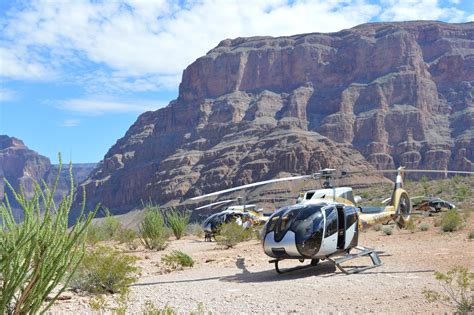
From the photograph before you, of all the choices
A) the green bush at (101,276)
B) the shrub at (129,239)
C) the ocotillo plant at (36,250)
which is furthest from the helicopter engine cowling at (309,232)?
the shrub at (129,239)

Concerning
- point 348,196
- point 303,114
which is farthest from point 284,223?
point 303,114

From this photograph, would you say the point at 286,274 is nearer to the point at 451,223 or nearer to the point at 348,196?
the point at 348,196

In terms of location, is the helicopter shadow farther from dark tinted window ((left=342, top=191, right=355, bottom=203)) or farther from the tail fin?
the tail fin

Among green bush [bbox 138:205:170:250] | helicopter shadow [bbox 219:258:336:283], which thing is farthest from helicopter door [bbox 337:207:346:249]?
green bush [bbox 138:205:170:250]

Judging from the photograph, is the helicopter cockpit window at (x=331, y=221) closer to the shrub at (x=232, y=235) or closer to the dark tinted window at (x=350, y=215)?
the dark tinted window at (x=350, y=215)

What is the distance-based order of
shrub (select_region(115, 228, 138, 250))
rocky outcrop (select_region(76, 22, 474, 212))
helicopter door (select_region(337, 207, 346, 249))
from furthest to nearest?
1. rocky outcrop (select_region(76, 22, 474, 212))
2. shrub (select_region(115, 228, 138, 250))
3. helicopter door (select_region(337, 207, 346, 249))

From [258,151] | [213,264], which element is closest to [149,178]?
[258,151]

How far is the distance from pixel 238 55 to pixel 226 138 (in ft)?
144

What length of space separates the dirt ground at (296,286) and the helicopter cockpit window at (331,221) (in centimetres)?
93

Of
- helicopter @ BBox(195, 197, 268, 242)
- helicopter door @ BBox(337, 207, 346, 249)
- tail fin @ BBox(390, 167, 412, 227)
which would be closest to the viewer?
helicopter door @ BBox(337, 207, 346, 249)

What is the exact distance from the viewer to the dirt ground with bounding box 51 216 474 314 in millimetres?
8211

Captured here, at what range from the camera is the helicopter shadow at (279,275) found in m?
11.5

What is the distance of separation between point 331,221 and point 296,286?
2122 mm

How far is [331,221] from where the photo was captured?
1161 cm
